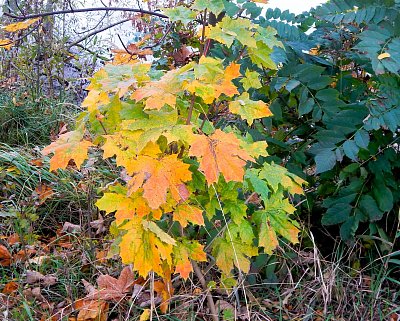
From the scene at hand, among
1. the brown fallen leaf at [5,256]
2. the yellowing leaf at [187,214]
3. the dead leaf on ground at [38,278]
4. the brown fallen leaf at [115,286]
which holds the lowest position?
the brown fallen leaf at [5,256]

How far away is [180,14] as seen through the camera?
1.51 meters

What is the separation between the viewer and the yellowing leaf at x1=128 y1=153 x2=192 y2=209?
1229 mm

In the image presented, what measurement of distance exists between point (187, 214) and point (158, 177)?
0.73 ft

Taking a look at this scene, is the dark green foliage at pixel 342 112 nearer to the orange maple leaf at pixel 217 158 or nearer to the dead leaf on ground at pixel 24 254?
the orange maple leaf at pixel 217 158

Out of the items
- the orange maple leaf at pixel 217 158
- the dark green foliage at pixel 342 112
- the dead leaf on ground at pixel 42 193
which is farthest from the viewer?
the dead leaf on ground at pixel 42 193

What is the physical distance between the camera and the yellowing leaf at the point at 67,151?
140cm

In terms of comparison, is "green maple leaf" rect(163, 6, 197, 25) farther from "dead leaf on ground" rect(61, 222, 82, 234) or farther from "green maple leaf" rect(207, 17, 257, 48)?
"dead leaf on ground" rect(61, 222, 82, 234)

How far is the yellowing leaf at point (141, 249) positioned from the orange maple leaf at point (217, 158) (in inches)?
11.0

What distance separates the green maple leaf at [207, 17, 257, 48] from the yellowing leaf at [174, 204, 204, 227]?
0.50 meters

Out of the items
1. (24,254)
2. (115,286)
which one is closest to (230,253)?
(115,286)

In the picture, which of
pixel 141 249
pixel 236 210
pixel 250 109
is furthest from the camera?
pixel 236 210

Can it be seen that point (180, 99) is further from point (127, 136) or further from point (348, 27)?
point (348, 27)

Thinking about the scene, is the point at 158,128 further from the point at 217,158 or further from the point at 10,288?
the point at 10,288

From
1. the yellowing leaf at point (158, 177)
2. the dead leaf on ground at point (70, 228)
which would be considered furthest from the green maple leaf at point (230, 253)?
the dead leaf on ground at point (70, 228)
